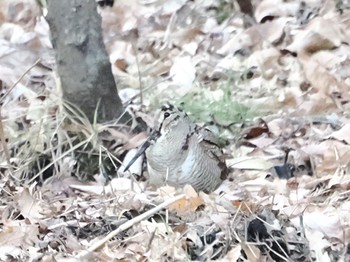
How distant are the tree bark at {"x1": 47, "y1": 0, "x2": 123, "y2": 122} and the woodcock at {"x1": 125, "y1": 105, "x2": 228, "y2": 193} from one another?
655mm

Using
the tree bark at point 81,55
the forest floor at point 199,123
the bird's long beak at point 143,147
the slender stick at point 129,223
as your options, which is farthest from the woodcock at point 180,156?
the slender stick at point 129,223

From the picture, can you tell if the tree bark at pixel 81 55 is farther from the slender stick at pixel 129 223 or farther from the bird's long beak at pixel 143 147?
the slender stick at pixel 129 223

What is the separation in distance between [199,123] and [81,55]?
98 cm

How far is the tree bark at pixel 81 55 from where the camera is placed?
5.57 metres

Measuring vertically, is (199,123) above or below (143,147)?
below

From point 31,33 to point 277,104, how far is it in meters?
2.96

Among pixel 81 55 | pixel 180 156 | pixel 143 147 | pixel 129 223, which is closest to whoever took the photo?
pixel 129 223

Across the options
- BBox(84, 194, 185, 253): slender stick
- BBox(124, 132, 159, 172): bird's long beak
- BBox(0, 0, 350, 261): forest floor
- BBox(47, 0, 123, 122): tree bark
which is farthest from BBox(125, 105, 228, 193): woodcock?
BBox(84, 194, 185, 253): slender stick

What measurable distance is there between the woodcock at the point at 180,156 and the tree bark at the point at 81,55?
65 centimetres

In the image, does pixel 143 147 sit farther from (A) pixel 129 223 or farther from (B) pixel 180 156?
(A) pixel 129 223

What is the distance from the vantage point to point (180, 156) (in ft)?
16.5

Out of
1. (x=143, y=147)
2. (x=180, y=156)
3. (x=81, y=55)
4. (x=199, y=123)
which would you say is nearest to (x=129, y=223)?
(x=180, y=156)

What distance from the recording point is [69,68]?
5.67m

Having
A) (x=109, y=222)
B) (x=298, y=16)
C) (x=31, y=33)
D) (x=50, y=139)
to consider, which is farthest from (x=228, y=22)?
(x=109, y=222)
